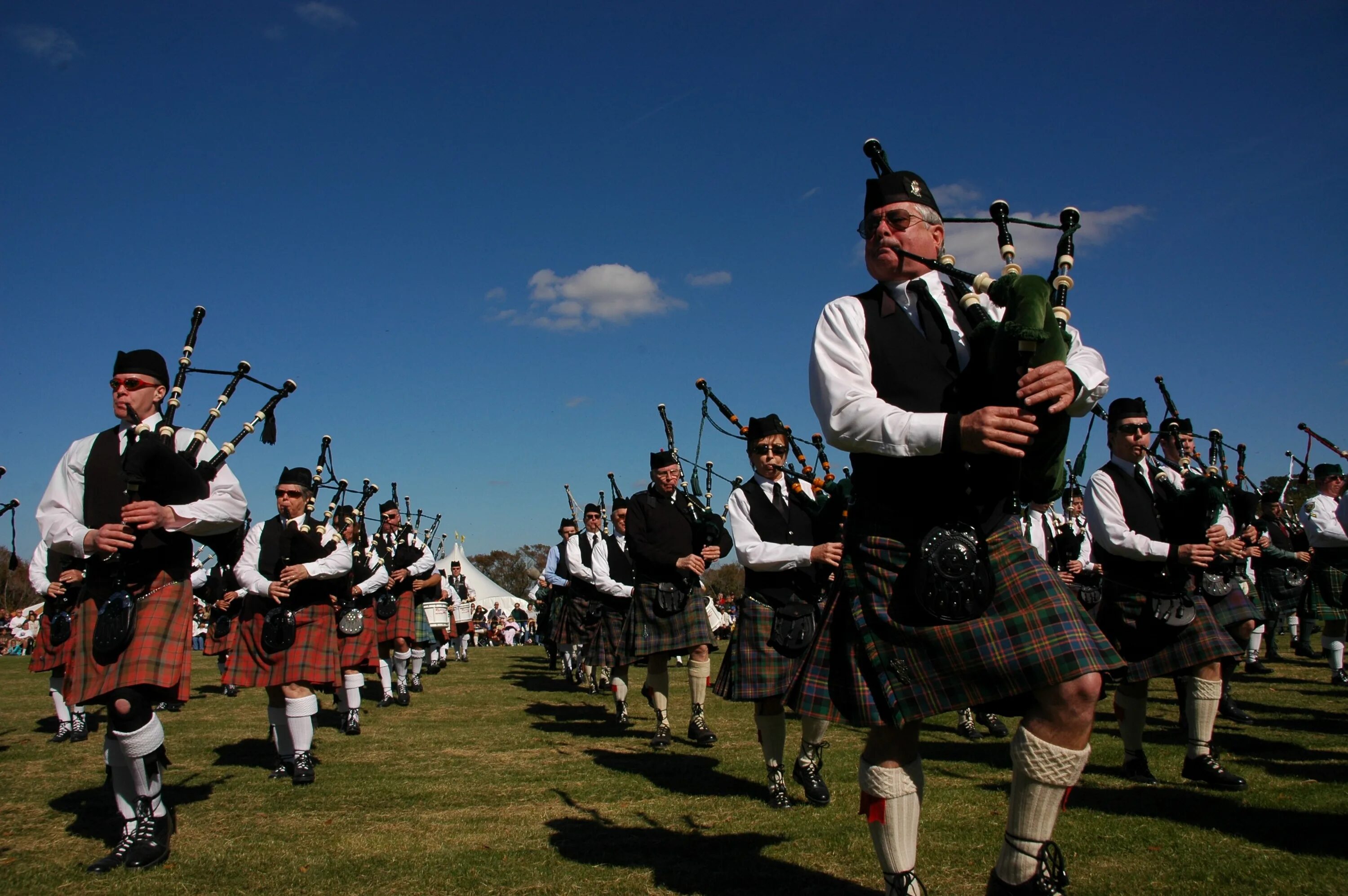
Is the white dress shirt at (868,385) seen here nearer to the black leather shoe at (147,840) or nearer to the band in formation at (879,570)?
the band in formation at (879,570)

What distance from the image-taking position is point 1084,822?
11.9ft

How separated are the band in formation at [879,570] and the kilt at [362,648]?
3cm

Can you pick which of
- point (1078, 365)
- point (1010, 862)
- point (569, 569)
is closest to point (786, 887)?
point (1010, 862)

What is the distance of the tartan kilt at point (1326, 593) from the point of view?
27.5 ft

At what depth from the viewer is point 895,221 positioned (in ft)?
8.07

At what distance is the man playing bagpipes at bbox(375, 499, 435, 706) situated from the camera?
9188 mm

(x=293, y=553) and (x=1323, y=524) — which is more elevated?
(x=293, y=553)

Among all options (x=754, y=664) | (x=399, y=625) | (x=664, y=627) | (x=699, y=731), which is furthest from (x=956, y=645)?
(x=399, y=625)

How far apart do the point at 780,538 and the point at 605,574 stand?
Answer: 383cm

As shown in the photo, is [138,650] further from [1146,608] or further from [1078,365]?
[1146,608]

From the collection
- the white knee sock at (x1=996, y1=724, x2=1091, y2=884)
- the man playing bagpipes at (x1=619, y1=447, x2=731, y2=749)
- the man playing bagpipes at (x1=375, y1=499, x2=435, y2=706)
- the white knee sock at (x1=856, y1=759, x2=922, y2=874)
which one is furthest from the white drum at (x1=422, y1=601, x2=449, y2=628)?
the white knee sock at (x1=996, y1=724, x2=1091, y2=884)

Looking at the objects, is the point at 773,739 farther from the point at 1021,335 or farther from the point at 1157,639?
the point at 1021,335

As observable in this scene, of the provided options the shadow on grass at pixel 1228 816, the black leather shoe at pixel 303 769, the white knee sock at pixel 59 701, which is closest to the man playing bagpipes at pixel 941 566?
the shadow on grass at pixel 1228 816

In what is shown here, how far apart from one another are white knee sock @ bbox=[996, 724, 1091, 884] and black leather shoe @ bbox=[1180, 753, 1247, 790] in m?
2.82
